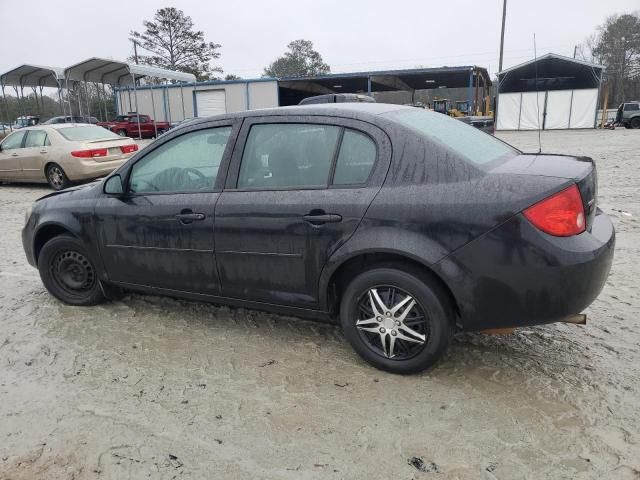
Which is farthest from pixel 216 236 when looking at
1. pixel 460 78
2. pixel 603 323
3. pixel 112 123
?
pixel 460 78

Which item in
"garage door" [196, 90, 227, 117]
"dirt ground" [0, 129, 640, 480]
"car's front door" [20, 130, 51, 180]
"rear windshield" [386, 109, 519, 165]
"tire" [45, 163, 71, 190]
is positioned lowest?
"dirt ground" [0, 129, 640, 480]

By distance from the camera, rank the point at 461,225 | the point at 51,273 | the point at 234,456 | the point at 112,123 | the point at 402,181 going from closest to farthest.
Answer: the point at 234,456
the point at 461,225
the point at 402,181
the point at 51,273
the point at 112,123

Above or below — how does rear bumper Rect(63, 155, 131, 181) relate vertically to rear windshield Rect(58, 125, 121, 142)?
below

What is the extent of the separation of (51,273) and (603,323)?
4461 mm

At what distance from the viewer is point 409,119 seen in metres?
3.20

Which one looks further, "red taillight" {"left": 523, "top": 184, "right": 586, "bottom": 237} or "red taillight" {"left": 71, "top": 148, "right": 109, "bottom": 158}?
"red taillight" {"left": 71, "top": 148, "right": 109, "bottom": 158}

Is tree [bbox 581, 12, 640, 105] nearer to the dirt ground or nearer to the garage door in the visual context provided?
the garage door

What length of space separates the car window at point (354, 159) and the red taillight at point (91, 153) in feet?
30.5

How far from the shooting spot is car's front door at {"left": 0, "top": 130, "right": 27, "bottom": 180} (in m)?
11.7

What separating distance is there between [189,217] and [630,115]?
1409 inches

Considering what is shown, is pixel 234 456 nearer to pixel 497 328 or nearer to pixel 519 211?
pixel 497 328

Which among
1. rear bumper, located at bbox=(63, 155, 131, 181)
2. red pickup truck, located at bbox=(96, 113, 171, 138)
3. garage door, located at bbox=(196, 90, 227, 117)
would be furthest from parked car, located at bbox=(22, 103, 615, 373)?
garage door, located at bbox=(196, 90, 227, 117)

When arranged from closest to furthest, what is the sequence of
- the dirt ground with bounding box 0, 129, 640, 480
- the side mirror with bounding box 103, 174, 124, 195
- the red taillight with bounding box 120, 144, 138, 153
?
1. the dirt ground with bounding box 0, 129, 640, 480
2. the side mirror with bounding box 103, 174, 124, 195
3. the red taillight with bounding box 120, 144, 138, 153

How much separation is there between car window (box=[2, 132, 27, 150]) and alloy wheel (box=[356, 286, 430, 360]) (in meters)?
11.5
